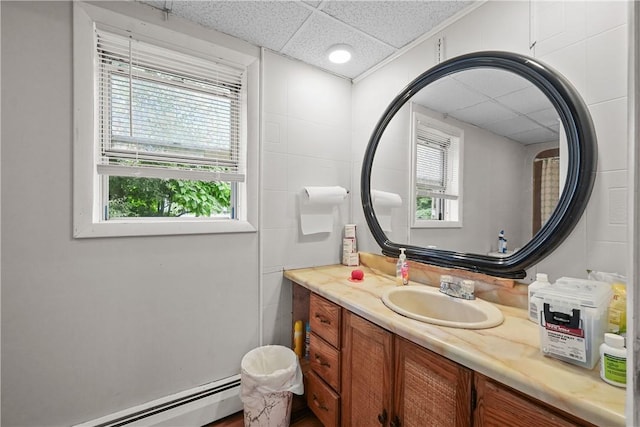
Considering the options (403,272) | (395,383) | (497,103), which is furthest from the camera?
(403,272)

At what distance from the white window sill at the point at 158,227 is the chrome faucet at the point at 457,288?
42.8 inches

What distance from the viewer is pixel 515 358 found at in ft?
2.51

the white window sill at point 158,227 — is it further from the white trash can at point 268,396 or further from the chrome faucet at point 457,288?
the chrome faucet at point 457,288

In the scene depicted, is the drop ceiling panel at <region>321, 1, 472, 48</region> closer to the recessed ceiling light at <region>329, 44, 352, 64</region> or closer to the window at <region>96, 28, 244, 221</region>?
the recessed ceiling light at <region>329, 44, 352, 64</region>

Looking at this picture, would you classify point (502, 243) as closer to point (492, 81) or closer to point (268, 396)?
point (492, 81)

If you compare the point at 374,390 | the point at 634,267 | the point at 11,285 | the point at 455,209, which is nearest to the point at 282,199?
the point at 455,209

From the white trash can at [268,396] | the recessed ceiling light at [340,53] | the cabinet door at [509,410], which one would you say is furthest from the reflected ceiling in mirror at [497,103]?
the white trash can at [268,396]

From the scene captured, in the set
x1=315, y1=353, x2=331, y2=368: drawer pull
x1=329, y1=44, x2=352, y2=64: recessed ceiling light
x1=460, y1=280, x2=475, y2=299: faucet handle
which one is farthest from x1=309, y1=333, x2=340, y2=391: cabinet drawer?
x1=329, y1=44, x2=352, y2=64: recessed ceiling light

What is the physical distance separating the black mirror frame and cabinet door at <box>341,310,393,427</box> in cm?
57

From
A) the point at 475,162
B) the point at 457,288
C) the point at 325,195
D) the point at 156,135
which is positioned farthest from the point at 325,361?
the point at 156,135

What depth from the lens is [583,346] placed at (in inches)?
27.6

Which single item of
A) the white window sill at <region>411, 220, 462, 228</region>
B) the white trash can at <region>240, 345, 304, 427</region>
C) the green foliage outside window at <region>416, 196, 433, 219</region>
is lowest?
the white trash can at <region>240, 345, 304, 427</region>

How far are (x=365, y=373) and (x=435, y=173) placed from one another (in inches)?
41.5

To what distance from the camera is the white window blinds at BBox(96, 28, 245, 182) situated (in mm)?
1348
